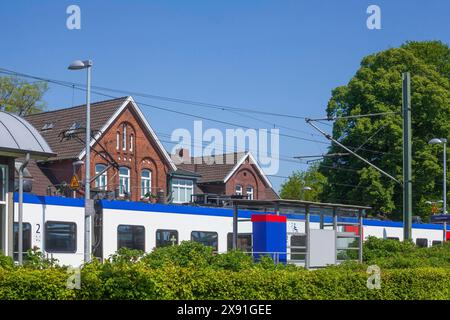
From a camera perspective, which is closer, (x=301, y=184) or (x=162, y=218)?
(x=162, y=218)

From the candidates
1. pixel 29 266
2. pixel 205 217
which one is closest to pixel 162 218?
pixel 205 217

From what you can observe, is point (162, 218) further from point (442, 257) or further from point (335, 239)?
point (442, 257)

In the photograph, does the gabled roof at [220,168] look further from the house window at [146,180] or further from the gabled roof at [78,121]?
the gabled roof at [78,121]

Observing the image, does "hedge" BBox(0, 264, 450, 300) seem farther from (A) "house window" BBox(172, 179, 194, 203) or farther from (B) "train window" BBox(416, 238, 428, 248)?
(A) "house window" BBox(172, 179, 194, 203)

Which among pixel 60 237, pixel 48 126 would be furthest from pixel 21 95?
pixel 60 237

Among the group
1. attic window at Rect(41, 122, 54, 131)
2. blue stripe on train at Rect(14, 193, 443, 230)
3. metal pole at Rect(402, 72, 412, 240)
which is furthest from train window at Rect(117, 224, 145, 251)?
attic window at Rect(41, 122, 54, 131)

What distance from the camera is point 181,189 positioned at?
60.8 metres

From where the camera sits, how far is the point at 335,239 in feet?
86.5

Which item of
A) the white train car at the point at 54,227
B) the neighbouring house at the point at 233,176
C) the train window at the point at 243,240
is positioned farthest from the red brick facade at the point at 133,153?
the white train car at the point at 54,227

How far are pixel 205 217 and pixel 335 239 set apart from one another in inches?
213

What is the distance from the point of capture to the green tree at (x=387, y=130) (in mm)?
50469

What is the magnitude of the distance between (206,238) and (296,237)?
4.83 meters

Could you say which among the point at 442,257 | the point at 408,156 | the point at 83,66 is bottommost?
the point at 442,257

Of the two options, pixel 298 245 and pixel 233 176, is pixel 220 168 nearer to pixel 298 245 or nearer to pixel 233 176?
pixel 233 176
